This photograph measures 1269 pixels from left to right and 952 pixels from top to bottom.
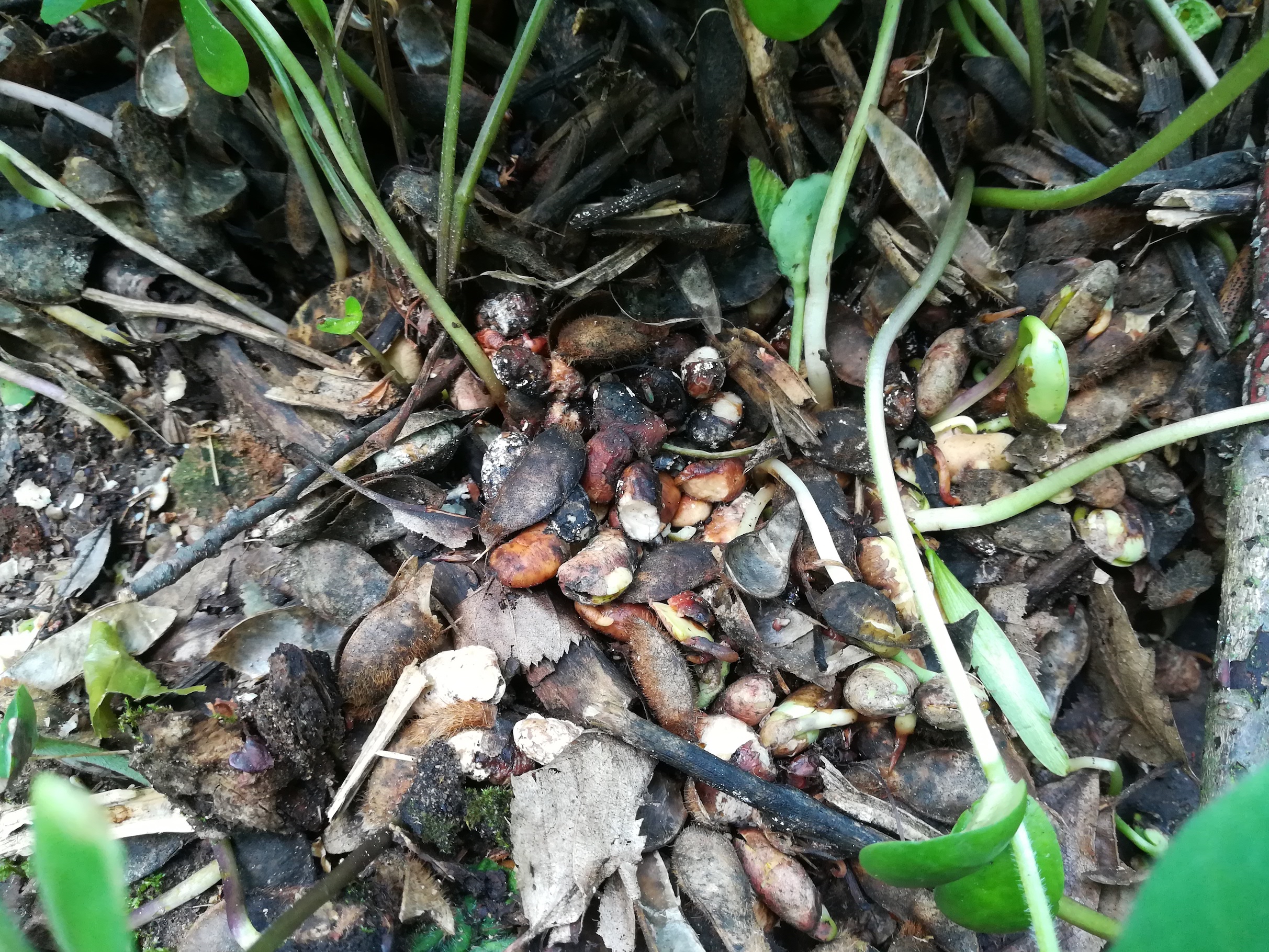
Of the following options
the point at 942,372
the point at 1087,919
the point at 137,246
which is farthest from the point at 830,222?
the point at 137,246

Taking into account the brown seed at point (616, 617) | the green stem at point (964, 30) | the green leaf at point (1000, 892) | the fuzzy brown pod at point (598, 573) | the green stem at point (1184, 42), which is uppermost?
the green stem at point (964, 30)

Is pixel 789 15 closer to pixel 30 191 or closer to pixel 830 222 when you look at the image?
pixel 830 222

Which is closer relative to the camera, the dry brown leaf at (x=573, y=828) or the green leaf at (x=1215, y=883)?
the green leaf at (x=1215, y=883)

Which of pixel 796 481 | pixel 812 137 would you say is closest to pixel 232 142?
pixel 812 137

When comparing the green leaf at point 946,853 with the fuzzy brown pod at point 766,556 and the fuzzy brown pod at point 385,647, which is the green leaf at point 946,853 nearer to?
the fuzzy brown pod at point 766,556

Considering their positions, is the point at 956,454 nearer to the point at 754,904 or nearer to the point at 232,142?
the point at 754,904

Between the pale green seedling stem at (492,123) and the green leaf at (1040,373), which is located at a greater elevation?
the pale green seedling stem at (492,123)

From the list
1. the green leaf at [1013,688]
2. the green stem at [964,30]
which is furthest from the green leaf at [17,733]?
the green stem at [964,30]
